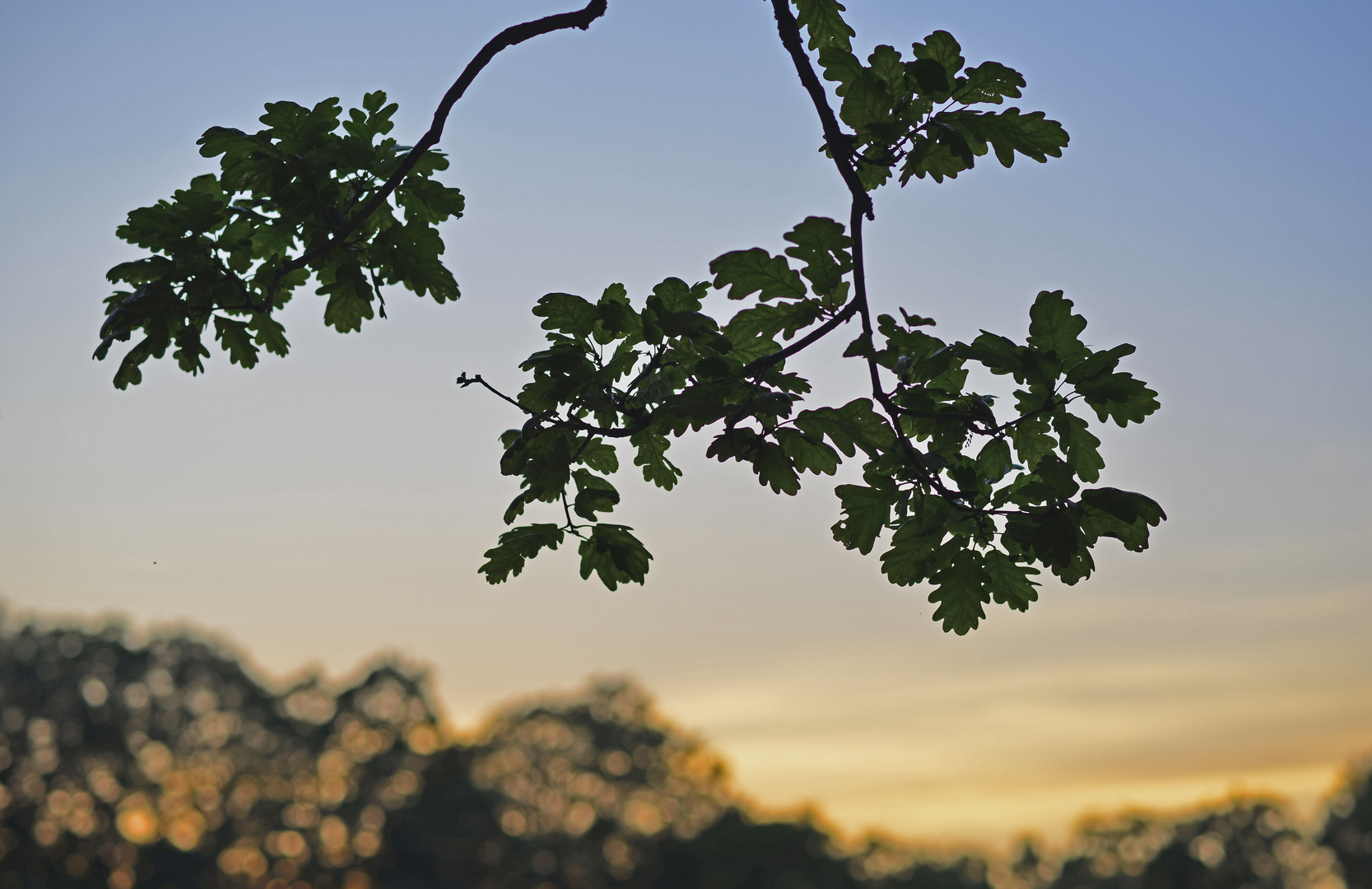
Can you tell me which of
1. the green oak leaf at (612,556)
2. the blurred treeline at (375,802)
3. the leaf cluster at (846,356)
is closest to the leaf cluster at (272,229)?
the leaf cluster at (846,356)

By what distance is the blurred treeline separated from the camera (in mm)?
49500

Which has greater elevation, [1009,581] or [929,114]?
[929,114]

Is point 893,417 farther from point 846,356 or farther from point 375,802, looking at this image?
point 375,802

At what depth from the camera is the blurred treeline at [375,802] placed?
162 feet

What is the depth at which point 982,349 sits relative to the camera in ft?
10.8

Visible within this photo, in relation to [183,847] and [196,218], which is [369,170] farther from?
[183,847]

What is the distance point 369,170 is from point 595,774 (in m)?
53.1

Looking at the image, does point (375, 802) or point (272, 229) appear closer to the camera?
point (272, 229)

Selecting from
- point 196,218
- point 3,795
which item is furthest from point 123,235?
point 3,795

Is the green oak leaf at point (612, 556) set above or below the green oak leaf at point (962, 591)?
above

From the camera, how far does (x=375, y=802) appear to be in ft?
176

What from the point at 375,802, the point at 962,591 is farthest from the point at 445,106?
the point at 375,802

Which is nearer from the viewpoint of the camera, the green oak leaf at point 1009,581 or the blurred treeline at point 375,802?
the green oak leaf at point 1009,581

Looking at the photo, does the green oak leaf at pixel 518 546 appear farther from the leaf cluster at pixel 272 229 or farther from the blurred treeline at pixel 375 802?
the blurred treeline at pixel 375 802
